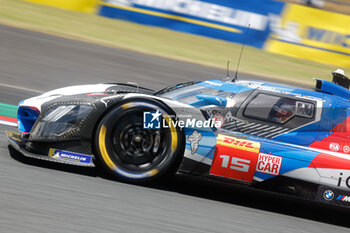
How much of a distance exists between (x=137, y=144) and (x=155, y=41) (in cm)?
974

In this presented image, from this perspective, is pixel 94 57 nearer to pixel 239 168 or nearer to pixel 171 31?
pixel 171 31

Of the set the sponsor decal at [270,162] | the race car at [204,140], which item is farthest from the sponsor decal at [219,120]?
the sponsor decal at [270,162]

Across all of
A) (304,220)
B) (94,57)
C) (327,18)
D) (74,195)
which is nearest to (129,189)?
(74,195)

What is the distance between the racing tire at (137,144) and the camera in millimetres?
4953

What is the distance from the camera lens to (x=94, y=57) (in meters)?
12.0

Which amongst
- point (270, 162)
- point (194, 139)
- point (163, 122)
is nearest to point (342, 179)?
point (270, 162)

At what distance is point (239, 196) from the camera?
18.0ft

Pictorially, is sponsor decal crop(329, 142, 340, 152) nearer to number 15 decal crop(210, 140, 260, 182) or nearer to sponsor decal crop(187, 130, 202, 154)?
number 15 decal crop(210, 140, 260, 182)

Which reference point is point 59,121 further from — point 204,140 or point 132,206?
point 204,140

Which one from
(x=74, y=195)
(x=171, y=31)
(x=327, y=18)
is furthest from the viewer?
(x=171, y=31)

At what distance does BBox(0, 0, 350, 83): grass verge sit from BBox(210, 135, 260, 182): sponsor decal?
8463 mm

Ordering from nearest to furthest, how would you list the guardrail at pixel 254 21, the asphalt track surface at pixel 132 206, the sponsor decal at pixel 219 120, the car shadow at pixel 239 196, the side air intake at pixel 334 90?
1. the asphalt track surface at pixel 132 206
2. the sponsor decal at pixel 219 120
3. the car shadow at pixel 239 196
4. the side air intake at pixel 334 90
5. the guardrail at pixel 254 21

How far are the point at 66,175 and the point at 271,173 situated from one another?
2.02m

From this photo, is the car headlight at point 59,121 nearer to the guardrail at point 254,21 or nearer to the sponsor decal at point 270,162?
the sponsor decal at point 270,162
